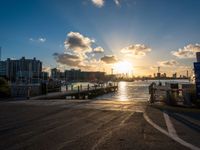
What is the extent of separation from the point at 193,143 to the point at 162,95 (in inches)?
494

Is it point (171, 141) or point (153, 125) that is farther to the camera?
point (153, 125)

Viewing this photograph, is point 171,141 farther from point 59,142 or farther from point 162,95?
point 162,95

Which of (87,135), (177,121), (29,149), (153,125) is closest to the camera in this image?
(29,149)

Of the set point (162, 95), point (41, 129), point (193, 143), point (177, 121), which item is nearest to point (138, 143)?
point (193, 143)

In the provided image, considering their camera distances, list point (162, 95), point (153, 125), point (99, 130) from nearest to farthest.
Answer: point (99, 130) < point (153, 125) < point (162, 95)

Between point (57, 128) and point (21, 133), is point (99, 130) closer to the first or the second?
point (57, 128)

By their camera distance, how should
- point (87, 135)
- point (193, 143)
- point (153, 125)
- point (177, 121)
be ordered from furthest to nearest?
point (177, 121), point (153, 125), point (87, 135), point (193, 143)

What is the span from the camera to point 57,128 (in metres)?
8.93

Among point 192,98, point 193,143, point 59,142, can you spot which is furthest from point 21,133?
point 192,98

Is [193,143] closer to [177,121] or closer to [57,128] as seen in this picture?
[177,121]

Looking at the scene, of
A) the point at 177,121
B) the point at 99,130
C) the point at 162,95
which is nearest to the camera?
the point at 99,130

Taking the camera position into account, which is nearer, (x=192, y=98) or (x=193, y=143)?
(x=193, y=143)

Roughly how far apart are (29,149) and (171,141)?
4.00 metres

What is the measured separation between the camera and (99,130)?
28.3 ft
